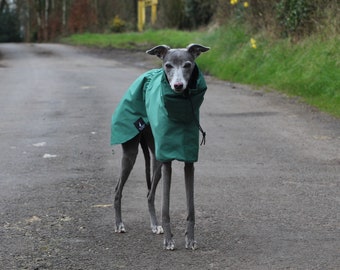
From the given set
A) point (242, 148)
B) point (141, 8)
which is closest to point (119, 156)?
point (242, 148)

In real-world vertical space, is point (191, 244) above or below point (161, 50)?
below

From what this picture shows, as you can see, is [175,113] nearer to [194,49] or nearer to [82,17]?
[194,49]

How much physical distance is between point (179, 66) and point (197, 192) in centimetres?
257

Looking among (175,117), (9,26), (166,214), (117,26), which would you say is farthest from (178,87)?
(9,26)

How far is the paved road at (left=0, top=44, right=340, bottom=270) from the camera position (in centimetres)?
571

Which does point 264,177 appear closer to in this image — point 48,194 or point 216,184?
point 216,184

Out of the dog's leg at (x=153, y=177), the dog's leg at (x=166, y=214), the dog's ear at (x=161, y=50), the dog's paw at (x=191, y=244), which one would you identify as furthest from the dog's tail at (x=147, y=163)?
the dog's ear at (x=161, y=50)

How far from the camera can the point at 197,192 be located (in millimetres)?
7859

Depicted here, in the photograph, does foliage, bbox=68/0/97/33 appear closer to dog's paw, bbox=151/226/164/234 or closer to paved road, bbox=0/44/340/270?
paved road, bbox=0/44/340/270

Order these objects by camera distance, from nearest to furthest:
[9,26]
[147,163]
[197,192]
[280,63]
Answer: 1. [147,163]
2. [197,192]
3. [280,63]
4. [9,26]

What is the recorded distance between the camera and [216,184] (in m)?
8.22

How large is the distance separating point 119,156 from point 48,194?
88.5 inches

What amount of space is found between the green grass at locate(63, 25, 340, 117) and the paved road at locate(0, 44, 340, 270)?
0.76 meters

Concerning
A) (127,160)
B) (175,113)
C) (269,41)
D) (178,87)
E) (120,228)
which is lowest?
(120,228)
